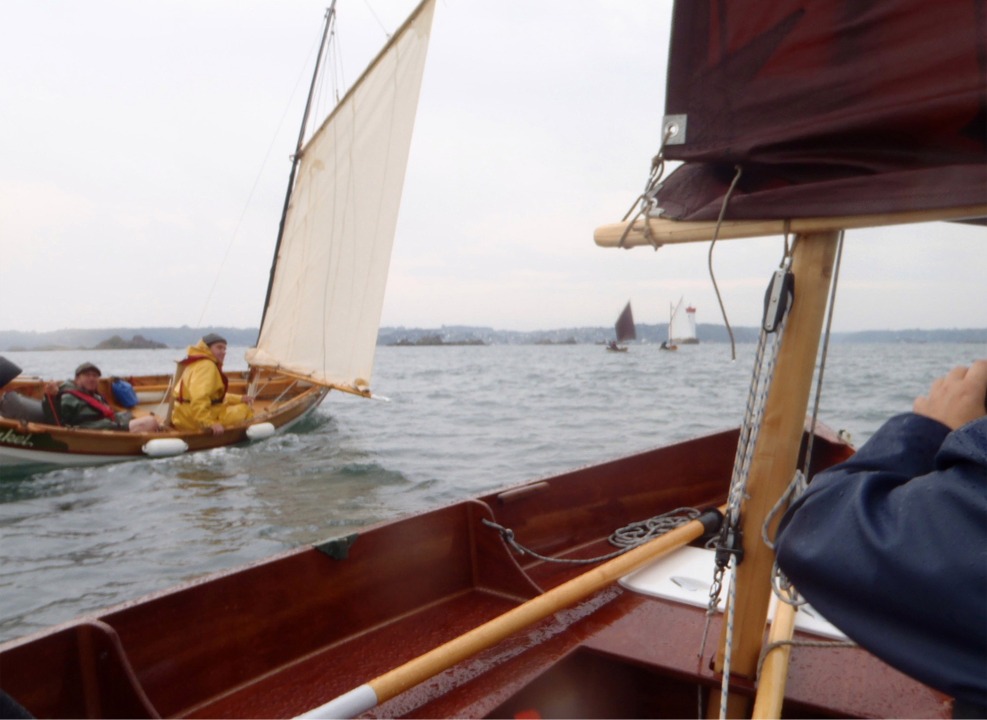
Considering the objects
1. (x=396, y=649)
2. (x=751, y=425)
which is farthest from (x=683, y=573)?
(x=751, y=425)

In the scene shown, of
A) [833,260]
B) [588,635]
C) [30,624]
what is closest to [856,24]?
[833,260]

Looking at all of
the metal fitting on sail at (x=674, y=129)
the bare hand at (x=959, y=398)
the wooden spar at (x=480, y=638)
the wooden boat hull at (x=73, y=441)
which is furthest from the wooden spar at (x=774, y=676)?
the wooden boat hull at (x=73, y=441)

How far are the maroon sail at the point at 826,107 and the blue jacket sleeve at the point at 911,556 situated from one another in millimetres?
536

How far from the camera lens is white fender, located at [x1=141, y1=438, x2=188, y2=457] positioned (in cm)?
1105

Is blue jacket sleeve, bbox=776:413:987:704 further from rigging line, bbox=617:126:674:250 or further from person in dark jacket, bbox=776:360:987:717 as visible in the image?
rigging line, bbox=617:126:674:250

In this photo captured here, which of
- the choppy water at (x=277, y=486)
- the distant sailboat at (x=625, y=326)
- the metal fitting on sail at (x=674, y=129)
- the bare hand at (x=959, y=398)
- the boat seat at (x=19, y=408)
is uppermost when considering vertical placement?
the distant sailboat at (x=625, y=326)

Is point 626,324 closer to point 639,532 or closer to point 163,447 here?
point 163,447

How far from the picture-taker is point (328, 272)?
12922 millimetres

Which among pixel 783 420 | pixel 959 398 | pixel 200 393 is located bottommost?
pixel 200 393

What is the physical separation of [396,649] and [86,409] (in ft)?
34.7

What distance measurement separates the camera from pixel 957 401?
121 centimetres

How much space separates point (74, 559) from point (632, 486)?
5.86 metres

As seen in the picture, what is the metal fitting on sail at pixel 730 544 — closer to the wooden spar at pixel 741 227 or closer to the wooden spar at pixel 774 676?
the wooden spar at pixel 774 676

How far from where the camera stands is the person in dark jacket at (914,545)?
943 millimetres
